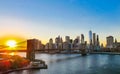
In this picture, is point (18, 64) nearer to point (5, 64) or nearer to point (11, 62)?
point (11, 62)

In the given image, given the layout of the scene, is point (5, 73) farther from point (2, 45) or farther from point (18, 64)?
point (2, 45)

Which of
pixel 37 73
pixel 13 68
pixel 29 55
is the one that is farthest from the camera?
pixel 29 55

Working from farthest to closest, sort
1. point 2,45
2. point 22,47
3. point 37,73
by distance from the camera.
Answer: point 22,47 < point 2,45 < point 37,73

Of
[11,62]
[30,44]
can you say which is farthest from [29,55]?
[11,62]

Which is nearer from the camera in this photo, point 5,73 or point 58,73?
point 5,73

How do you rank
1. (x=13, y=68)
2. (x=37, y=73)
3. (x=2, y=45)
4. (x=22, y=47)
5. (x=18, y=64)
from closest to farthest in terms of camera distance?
(x=37, y=73) → (x=13, y=68) → (x=18, y=64) → (x=2, y=45) → (x=22, y=47)

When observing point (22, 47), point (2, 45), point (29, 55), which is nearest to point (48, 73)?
point (29, 55)

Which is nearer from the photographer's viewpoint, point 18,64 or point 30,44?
point 18,64

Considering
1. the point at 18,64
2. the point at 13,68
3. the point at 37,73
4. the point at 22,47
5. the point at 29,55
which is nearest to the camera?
the point at 37,73

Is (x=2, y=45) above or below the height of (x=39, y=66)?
above

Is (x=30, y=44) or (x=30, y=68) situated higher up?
(x=30, y=44)
